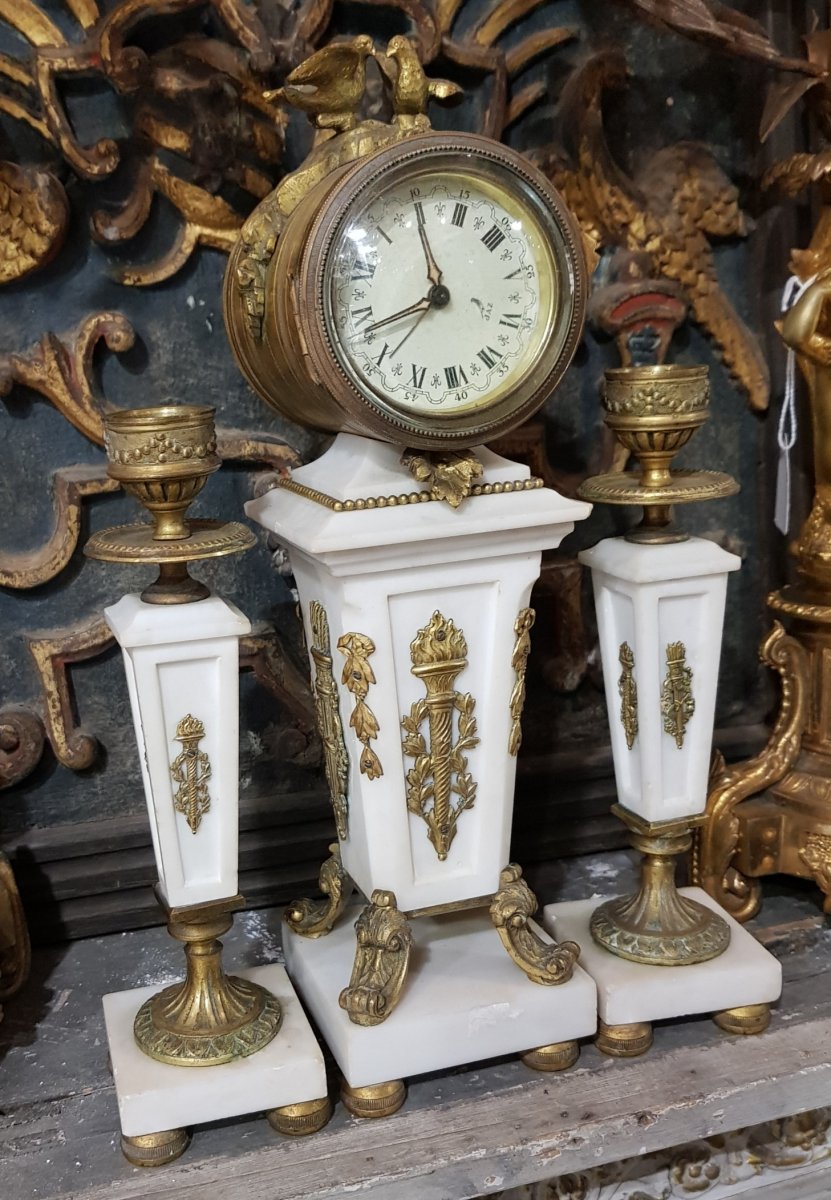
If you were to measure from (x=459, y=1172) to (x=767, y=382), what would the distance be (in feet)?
3.78

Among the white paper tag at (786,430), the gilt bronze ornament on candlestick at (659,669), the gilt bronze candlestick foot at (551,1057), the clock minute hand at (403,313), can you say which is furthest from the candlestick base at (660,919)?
the clock minute hand at (403,313)

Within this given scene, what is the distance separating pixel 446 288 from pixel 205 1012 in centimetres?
76

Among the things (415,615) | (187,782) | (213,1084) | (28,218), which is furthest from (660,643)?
(28,218)

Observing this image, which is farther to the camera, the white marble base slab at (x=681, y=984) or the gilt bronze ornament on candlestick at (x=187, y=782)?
the white marble base slab at (x=681, y=984)

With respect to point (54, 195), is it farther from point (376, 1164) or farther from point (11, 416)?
point (376, 1164)

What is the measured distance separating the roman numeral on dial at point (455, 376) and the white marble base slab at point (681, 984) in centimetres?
66

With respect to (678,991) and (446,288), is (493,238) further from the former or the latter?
(678,991)

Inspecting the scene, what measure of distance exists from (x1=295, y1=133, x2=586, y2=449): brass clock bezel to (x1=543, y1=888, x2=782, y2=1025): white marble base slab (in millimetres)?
607

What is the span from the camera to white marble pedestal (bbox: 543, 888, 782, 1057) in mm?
1271

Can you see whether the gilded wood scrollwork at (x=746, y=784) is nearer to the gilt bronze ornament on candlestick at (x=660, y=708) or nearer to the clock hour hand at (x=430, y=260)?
the gilt bronze ornament on candlestick at (x=660, y=708)

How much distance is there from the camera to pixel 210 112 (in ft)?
4.64

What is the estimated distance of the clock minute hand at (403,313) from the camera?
3.57 ft

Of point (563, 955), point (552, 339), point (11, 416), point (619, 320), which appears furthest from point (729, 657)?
point (11, 416)

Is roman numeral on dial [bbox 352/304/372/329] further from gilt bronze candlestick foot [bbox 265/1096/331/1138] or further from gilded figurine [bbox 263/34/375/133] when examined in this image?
gilt bronze candlestick foot [bbox 265/1096/331/1138]
